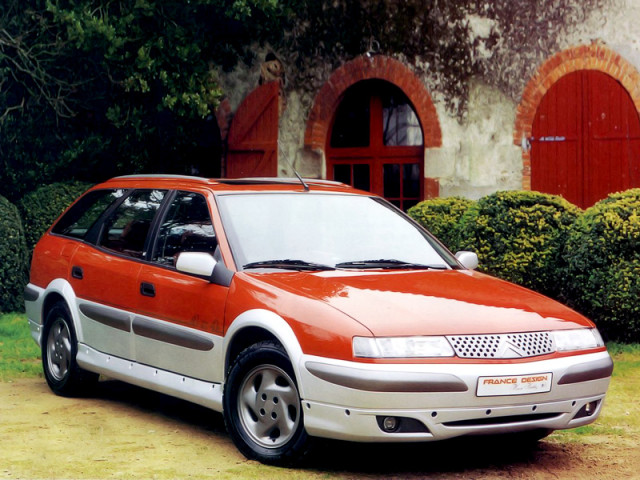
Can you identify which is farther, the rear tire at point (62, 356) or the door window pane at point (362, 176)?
the door window pane at point (362, 176)

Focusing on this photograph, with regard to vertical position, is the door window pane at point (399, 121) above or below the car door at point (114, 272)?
above

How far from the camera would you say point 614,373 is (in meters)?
9.34

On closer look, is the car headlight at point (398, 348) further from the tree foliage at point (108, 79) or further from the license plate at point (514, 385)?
the tree foliage at point (108, 79)

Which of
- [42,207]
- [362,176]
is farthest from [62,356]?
[362,176]

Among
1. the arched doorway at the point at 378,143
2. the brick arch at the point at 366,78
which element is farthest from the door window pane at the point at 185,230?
the arched doorway at the point at 378,143

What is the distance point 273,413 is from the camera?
226 inches

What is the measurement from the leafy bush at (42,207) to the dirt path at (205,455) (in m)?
6.82

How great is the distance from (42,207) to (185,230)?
7.73 metres

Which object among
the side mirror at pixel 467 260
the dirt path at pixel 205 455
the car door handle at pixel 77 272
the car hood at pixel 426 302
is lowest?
the dirt path at pixel 205 455

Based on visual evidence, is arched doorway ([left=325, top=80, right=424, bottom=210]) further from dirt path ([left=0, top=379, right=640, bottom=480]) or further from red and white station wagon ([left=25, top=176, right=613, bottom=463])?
dirt path ([left=0, top=379, right=640, bottom=480])

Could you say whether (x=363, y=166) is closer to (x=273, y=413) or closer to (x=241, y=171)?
(x=241, y=171)

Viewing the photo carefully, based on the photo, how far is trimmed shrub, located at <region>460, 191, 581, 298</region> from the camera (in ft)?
36.4

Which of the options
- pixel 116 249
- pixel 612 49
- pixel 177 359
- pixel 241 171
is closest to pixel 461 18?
pixel 612 49

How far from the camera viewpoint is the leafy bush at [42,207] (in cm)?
1389
